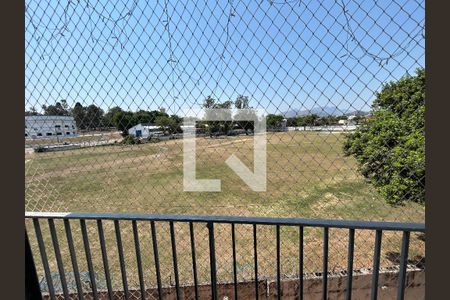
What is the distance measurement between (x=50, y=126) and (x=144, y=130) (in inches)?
28.7

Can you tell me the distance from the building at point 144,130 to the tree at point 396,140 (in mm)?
1361

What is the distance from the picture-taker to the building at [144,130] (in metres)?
1.74

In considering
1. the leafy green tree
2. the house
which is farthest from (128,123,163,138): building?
the house

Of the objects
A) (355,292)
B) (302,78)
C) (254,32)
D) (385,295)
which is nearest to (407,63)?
(302,78)

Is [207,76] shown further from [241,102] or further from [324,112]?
[324,112]

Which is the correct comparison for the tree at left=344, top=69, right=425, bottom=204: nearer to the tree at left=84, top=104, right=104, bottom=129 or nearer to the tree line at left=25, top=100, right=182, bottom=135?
the tree line at left=25, top=100, right=182, bottom=135

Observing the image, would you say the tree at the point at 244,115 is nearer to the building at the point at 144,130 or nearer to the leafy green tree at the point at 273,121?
the leafy green tree at the point at 273,121

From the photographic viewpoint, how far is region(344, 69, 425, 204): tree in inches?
81.8

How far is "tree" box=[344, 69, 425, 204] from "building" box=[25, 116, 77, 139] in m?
2.00

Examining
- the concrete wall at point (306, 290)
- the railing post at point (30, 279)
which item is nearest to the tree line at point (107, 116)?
the railing post at point (30, 279)

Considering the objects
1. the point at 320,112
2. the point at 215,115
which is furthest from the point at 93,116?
the point at 320,112

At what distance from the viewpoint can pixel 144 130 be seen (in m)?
1.77

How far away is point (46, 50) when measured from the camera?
1.61 meters

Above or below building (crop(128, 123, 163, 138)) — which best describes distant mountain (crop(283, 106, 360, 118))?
above
